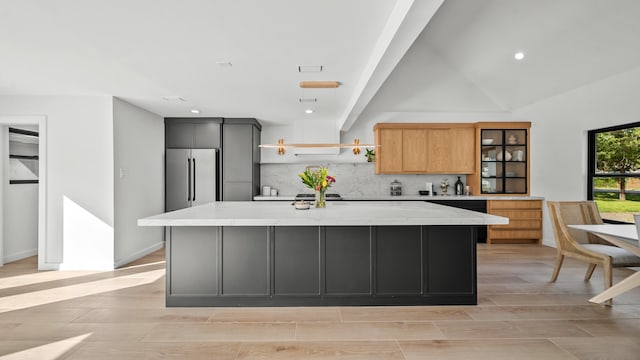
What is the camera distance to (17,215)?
510 cm

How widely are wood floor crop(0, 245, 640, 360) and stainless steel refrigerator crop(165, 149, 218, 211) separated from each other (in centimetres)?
240

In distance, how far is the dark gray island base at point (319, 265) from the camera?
3.13 m

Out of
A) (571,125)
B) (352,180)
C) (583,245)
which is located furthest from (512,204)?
(352,180)

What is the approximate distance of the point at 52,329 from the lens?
265 centimetres

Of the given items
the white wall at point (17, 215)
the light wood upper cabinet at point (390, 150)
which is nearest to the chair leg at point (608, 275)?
the light wood upper cabinet at point (390, 150)

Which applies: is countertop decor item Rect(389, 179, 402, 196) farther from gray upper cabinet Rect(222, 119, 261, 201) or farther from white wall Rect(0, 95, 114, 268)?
white wall Rect(0, 95, 114, 268)

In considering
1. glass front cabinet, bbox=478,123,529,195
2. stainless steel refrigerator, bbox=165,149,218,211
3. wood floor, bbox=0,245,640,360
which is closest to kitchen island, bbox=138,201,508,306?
wood floor, bbox=0,245,640,360

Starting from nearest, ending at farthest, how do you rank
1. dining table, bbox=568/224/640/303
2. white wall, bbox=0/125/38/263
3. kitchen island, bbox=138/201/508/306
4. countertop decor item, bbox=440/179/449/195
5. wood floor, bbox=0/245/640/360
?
wood floor, bbox=0/245/640/360 → dining table, bbox=568/224/640/303 → kitchen island, bbox=138/201/508/306 → white wall, bbox=0/125/38/263 → countertop decor item, bbox=440/179/449/195

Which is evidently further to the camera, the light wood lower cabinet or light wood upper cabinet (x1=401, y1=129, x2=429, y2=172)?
light wood upper cabinet (x1=401, y1=129, x2=429, y2=172)

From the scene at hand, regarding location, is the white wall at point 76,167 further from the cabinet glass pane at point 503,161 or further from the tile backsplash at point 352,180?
the cabinet glass pane at point 503,161

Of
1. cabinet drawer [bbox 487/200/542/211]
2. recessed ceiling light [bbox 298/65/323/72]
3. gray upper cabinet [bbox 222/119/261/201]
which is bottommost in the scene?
cabinet drawer [bbox 487/200/542/211]

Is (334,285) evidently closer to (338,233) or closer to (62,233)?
(338,233)

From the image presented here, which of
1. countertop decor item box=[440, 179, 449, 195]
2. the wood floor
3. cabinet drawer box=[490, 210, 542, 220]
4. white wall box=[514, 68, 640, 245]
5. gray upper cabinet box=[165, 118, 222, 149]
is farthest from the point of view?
countertop decor item box=[440, 179, 449, 195]

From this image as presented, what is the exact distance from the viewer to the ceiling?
7.67 ft
